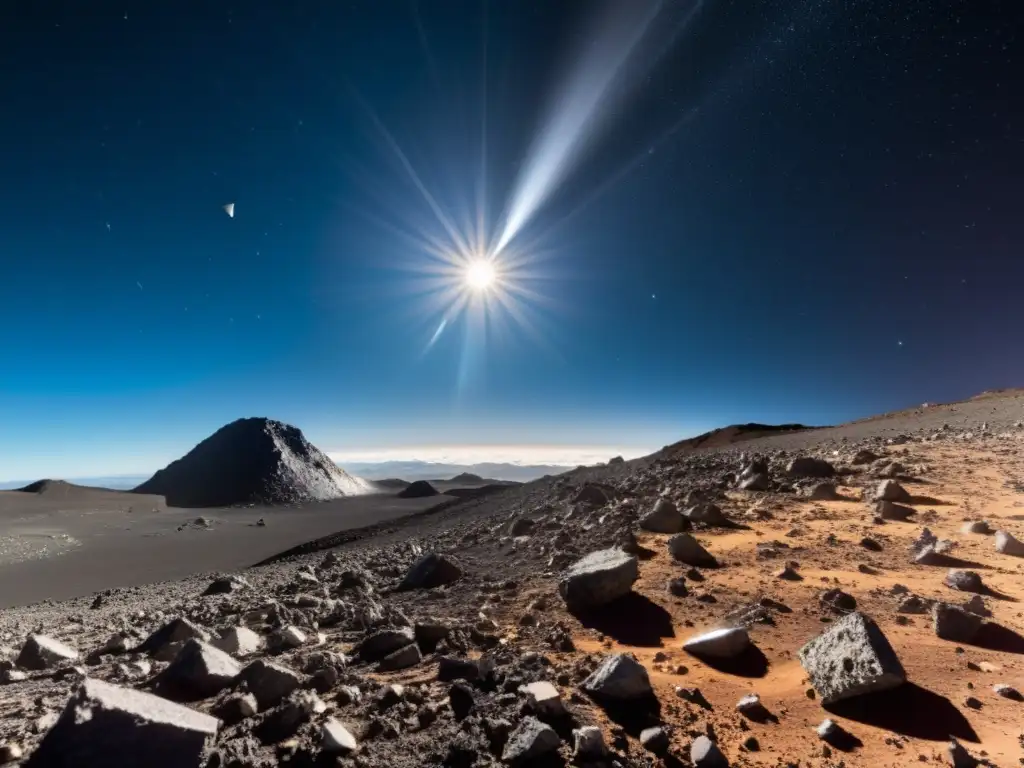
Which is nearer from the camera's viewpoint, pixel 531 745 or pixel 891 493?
pixel 531 745

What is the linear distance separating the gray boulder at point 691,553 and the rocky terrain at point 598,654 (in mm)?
20

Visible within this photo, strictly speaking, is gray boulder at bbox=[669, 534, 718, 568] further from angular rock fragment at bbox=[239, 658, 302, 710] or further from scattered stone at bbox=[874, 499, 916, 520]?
angular rock fragment at bbox=[239, 658, 302, 710]

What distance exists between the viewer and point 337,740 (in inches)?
112

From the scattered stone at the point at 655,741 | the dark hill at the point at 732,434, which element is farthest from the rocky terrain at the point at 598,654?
the dark hill at the point at 732,434

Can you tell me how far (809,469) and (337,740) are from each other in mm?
10674

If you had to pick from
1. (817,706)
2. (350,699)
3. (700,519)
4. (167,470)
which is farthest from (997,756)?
(167,470)

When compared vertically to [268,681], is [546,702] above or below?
below

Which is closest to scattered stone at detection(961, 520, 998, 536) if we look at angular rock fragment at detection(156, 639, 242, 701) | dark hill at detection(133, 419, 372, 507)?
angular rock fragment at detection(156, 639, 242, 701)

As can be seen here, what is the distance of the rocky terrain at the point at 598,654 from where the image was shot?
2.88m

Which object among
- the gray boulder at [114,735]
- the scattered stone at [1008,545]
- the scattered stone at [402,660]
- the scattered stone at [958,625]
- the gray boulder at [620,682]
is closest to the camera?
the gray boulder at [114,735]

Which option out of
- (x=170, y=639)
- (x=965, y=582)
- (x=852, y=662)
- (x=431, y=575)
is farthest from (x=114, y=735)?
(x=965, y=582)

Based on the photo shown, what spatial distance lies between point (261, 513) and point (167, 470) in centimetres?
1689

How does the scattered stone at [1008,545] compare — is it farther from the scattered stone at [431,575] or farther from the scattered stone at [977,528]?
the scattered stone at [431,575]

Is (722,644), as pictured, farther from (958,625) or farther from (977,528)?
(977,528)
